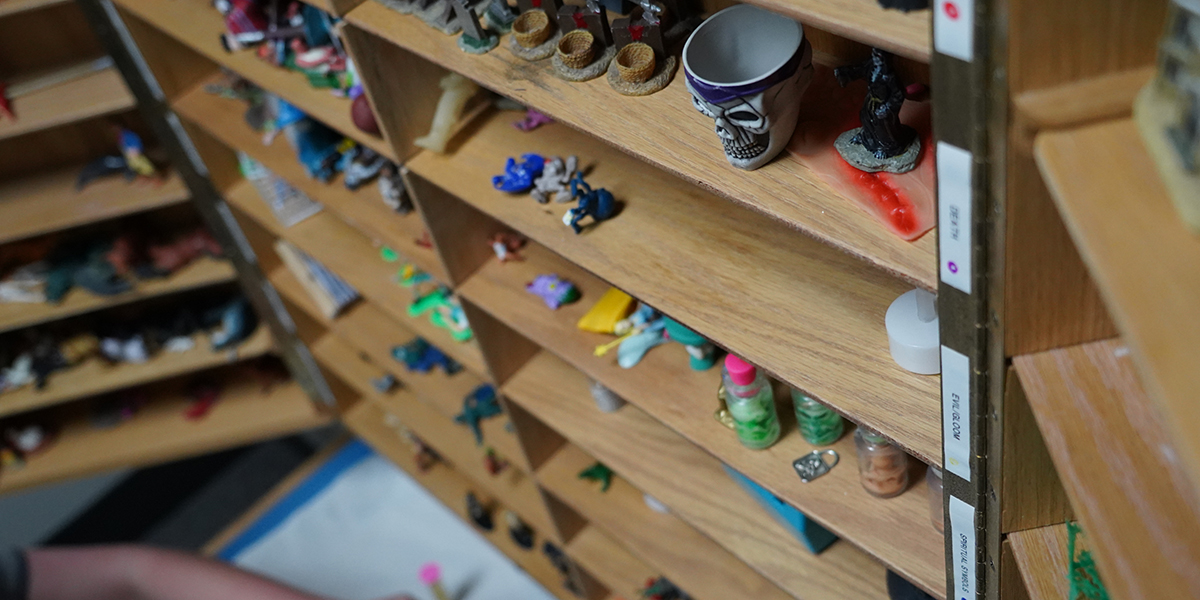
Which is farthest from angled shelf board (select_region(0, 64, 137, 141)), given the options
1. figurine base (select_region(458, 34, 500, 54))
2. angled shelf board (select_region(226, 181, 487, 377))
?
figurine base (select_region(458, 34, 500, 54))

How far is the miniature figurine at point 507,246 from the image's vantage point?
164 cm

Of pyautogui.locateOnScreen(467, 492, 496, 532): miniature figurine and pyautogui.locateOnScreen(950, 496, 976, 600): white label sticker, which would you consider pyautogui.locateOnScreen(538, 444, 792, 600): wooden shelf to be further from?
pyautogui.locateOnScreen(950, 496, 976, 600): white label sticker

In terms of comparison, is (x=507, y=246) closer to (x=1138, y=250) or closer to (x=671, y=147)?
(x=671, y=147)

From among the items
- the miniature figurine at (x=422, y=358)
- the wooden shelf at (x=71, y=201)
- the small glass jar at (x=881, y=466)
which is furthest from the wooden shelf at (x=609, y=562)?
the wooden shelf at (x=71, y=201)

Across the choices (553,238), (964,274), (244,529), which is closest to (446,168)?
(553,238)

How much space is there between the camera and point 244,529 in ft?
9.14

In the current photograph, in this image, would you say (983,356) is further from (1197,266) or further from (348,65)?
(348,65)

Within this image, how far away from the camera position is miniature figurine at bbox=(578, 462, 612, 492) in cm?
196

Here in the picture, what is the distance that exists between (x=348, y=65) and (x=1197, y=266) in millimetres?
1368

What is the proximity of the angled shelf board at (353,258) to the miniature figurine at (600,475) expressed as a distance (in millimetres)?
337

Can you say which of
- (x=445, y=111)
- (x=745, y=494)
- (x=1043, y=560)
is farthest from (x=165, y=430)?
(x=1043, y=560)

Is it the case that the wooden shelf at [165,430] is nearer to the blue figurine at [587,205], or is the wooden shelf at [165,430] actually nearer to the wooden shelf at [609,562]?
the wooden shelf at [609,562]

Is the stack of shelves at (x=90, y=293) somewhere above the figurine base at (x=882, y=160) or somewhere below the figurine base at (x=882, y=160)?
below

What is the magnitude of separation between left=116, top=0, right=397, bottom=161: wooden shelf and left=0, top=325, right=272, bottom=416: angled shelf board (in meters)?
0.67
